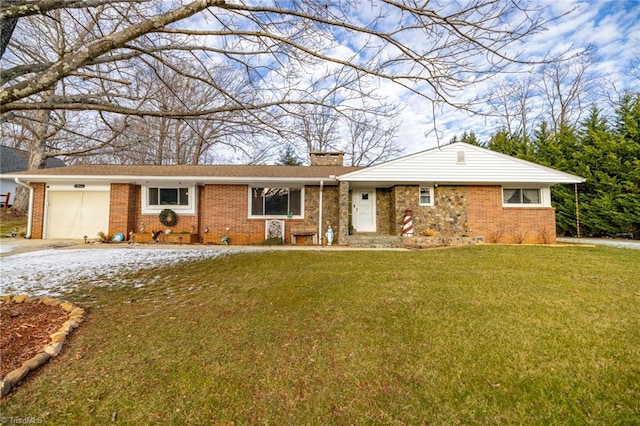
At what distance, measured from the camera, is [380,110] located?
3.62 metres

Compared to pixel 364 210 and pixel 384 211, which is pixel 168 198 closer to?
pixel 364 210

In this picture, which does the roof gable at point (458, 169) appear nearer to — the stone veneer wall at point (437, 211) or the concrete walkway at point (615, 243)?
the stone veneer wall at point (437, 211)

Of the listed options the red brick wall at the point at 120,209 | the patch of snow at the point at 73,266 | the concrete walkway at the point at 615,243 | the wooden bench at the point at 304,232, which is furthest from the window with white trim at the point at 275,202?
the concrete walkway at the point at 615,243

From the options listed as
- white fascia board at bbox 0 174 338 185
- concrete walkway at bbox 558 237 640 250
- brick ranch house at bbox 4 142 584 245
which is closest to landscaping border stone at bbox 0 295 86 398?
brick ranch house at bbox 4 142 584 245

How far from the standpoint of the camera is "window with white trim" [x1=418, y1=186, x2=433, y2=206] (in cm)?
1231

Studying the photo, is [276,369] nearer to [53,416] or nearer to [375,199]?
[53,416]

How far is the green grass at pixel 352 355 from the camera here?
2.16 m

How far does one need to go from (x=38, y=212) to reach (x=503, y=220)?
18.3 m

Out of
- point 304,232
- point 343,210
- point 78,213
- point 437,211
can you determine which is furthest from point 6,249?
point 437,211

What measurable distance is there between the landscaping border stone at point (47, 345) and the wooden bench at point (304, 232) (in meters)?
8.07

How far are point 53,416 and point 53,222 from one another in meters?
13.1

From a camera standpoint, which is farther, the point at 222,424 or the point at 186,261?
the point at 186,261

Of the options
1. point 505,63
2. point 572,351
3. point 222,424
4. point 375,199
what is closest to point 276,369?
point 222,424

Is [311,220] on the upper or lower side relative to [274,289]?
upper
